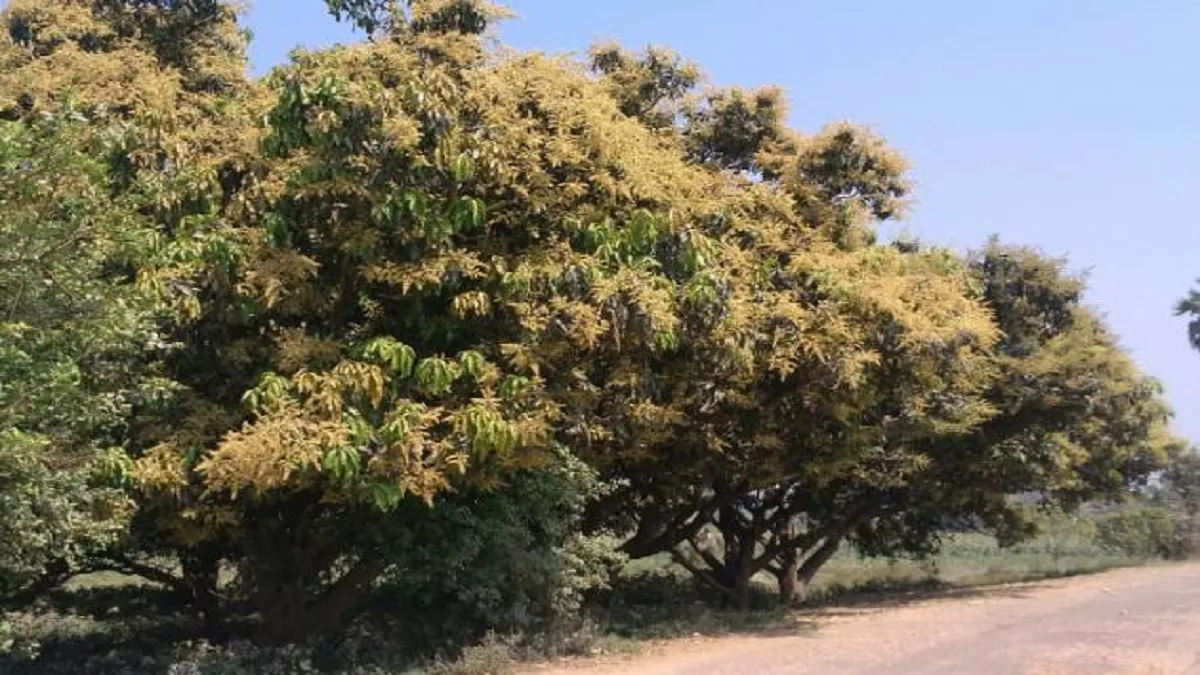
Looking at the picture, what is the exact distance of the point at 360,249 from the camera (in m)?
10.8

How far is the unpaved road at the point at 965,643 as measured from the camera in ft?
39.0

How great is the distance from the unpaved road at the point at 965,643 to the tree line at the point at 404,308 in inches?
72.8

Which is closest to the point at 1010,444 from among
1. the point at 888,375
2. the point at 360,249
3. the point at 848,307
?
the point at 888,375

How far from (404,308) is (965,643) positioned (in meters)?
7.79

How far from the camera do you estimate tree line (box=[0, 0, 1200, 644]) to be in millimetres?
9453

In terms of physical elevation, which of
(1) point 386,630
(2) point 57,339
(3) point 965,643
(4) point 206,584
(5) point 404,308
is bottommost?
(3) point 965,643

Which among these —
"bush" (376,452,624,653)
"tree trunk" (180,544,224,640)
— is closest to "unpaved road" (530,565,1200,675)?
"bush" (376,452,624,653)

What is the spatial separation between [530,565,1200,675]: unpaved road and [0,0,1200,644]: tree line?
185 cm

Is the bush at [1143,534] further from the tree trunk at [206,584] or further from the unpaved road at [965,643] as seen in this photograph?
the tree trunk at [206,584]

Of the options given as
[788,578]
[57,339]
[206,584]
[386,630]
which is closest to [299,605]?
[386,630]

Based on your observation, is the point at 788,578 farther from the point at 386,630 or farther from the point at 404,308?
the point at 404,308

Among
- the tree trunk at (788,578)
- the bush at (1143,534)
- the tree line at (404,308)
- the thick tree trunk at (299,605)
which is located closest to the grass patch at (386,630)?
the tree trunk at (788,578)

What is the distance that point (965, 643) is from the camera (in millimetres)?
13664

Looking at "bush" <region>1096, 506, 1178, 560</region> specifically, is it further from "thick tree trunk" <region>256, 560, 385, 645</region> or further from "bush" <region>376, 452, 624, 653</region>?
"thick tree trunk" <region>256, 560, 385, 645</region>
